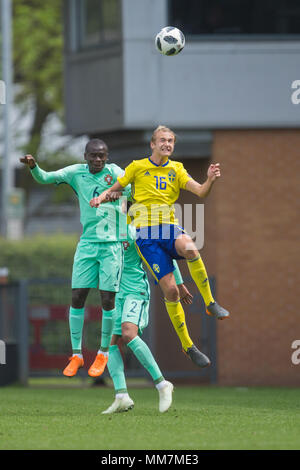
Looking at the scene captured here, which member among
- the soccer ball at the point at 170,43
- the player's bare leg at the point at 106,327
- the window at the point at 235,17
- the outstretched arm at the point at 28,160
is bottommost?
the player's bare leg at the point at 106,327

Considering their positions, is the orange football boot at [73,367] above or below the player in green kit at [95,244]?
below

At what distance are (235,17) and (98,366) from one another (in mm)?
8657

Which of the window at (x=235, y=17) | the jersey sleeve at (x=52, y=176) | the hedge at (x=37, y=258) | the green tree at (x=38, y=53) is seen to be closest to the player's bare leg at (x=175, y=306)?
the jersey sleeve at (x=52, y=176)

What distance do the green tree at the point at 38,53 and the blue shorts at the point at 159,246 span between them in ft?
79.4

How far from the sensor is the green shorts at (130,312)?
397 inches

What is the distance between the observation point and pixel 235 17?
17.3m

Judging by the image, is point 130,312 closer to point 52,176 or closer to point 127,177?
point 127,177

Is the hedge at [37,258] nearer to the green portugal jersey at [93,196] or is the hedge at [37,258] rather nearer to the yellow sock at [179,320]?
the green portugal jersey at [93,196]

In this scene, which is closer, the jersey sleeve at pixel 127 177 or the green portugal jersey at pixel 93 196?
the jersey sleeve at pixel 127 177

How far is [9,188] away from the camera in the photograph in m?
26.1

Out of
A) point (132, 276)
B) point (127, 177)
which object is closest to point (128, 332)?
point (132, 276)

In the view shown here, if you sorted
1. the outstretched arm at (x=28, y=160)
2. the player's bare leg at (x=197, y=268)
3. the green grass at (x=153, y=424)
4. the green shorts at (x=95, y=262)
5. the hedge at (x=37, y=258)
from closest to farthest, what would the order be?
the green grass at (x=153, y=424) → the player's bare leg at (x=197, y=268) → the outstretched arm at (x=28, y=160) → the green shorts at (x=95, y=262) → the hedge at (x=37, y=258)

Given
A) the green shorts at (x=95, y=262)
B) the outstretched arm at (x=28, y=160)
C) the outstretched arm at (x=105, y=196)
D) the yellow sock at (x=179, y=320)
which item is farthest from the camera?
the green shorts at (x=95, y=262)

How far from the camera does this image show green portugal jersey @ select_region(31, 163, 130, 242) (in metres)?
10.6
